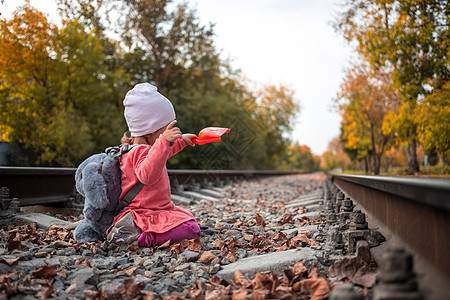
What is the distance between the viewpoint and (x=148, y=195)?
10.7ft

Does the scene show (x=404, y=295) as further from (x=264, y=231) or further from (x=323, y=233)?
(x=264, y=231)

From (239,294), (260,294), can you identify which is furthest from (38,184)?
(260,294)

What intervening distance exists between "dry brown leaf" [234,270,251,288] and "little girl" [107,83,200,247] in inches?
39.5

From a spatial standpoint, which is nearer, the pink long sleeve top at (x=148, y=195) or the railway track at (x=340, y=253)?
the railway track at (x=340, y=253)

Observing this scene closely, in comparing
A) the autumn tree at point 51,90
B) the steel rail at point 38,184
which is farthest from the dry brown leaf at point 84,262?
the autumn tree at point 51,90

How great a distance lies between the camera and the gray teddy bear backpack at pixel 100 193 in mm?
3086

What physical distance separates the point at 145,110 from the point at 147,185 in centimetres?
65

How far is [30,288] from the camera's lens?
1.98m

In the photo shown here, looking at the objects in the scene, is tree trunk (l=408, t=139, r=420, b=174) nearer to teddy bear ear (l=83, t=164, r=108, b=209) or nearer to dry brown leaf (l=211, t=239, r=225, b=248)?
dry brown leaf (l=211, t=239, r=225, b=248)

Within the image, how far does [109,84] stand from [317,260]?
18.6 metres

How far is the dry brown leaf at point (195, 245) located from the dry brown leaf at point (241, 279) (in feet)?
2.33

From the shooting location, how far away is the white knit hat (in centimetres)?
326

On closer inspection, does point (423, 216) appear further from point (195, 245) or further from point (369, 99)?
point (369, 99)

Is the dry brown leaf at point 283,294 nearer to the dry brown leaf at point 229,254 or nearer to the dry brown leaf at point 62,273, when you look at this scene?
the dry brown leaf at point 229,254
